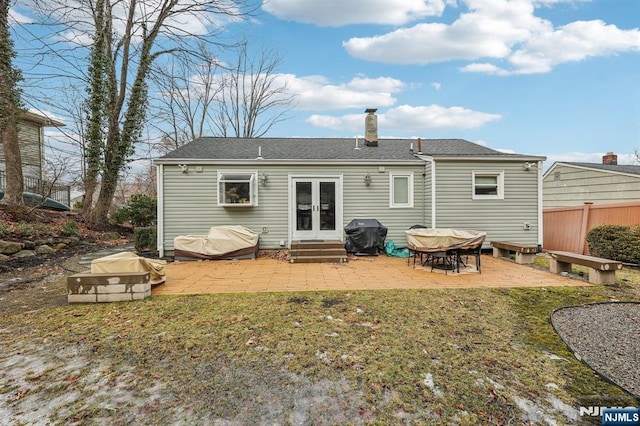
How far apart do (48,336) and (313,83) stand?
1906cm

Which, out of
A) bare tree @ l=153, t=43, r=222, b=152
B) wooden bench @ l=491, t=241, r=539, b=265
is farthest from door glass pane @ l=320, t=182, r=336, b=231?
bare tree @ l=153, t=43, r=222, b=152

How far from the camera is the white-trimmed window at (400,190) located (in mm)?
9305

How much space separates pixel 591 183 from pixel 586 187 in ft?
0.79

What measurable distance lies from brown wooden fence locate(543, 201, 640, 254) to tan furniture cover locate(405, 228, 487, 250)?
4792mm

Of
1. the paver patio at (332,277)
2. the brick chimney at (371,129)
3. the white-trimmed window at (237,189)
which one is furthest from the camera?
the brick chimney at (371,129)

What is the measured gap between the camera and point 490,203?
8961mm

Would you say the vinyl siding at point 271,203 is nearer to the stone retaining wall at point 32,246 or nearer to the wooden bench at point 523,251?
the wooden bench at point 523,251

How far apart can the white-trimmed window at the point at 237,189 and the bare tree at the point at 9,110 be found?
637 cm

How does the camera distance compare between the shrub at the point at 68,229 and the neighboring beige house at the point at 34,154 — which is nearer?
the shrub at the point at 68,229

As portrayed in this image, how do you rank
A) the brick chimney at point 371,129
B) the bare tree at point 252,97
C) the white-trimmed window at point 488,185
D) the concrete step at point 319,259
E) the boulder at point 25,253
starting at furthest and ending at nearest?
the bare tree at point 252,97
the brick chimney at point 371,129
the white-trimmed window at point 488,185
the concrete step at point 319,259
the boulder at point 25,253

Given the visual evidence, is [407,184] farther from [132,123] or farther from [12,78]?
[12,78]

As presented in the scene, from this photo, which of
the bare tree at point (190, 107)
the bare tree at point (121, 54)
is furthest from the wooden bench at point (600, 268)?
the bare tree at point (190, 107)

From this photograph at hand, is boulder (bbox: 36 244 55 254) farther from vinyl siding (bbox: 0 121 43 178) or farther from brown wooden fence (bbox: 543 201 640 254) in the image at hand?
brown wooden fence (bbox: 543 201 640 254)

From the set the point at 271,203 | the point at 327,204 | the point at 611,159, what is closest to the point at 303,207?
the point at 327,204
